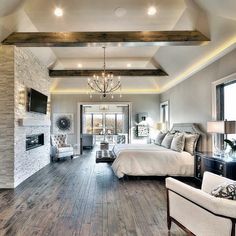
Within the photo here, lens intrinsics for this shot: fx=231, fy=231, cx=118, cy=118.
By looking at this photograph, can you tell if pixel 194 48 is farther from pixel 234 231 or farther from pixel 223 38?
pixel 234 231

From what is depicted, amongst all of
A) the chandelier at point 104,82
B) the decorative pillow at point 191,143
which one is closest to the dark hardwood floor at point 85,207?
the decorative pillow at point 191,143

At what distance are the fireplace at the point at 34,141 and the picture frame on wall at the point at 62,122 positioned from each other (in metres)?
2.98

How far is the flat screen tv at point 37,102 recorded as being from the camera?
5.95 metres

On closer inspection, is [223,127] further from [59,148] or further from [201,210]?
[59,148]

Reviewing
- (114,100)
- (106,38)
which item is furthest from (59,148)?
(106,38)

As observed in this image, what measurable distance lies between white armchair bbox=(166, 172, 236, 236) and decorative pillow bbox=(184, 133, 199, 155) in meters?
2.72

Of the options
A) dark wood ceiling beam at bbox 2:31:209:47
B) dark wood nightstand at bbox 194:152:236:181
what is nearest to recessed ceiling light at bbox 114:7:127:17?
dark wood ceiling beam at bbox 2:31:209:47

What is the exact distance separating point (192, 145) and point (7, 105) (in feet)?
14.2

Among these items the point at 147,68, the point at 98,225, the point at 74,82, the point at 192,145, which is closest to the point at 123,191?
the point at 98,225

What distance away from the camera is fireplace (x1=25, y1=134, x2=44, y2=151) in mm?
6001

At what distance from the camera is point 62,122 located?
10195 millimetres

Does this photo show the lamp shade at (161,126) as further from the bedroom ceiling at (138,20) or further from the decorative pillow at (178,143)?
the decorative pillow at (178,143)

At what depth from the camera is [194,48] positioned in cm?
538

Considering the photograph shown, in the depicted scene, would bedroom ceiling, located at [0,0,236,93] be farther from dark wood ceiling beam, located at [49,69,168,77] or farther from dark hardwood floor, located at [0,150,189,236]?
dark hardwood floor, located at [0,150,189,236]
